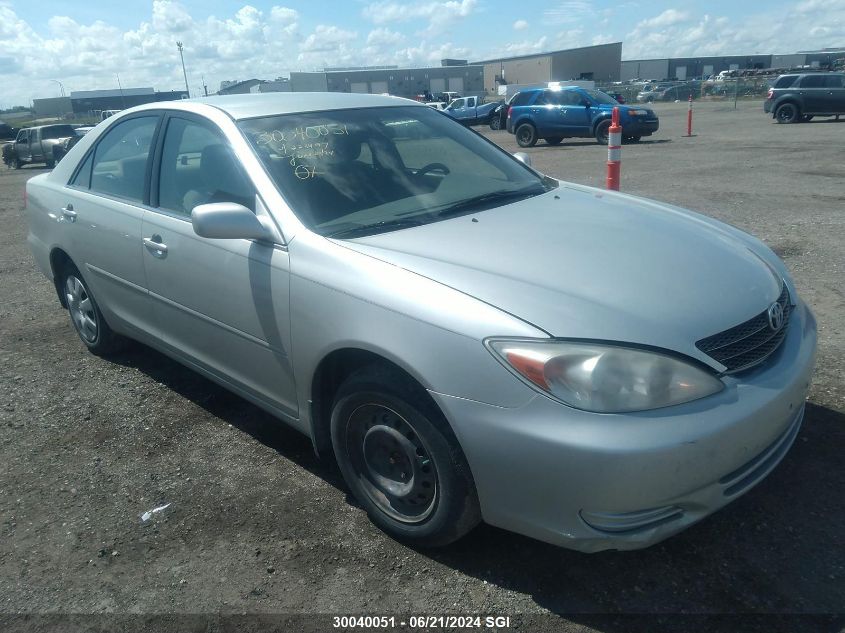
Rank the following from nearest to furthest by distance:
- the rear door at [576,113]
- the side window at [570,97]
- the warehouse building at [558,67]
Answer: the rear door at [576,113] → the side window at [570,97] → the warehouse building at [558,67]

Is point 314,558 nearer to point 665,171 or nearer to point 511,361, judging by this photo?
point 511,361

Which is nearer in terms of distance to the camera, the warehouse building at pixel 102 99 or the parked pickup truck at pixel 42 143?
the parked pickup truck at pixel 42 143

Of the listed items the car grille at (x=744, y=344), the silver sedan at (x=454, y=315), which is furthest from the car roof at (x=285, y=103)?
the car grille at (x=744, y=344)

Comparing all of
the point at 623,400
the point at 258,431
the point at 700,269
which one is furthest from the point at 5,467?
the point at 700,269

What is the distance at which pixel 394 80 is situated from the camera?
190ft

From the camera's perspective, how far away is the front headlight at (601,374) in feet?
6.94

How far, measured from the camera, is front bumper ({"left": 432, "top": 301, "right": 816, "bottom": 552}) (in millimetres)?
2068

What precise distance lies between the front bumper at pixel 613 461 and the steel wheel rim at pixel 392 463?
0.28 m

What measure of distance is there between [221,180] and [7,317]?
3.74 m

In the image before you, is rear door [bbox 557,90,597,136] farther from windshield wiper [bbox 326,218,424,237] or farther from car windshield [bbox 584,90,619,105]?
windshield wiper [bbox 326,218,424,237]

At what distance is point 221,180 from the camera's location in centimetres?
330

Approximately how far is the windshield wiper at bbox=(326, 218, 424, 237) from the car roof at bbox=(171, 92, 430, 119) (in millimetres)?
938

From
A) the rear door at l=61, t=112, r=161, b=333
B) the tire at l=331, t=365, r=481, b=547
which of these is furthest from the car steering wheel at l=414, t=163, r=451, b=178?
the rear door at l=61, t=112, r=161, b=333

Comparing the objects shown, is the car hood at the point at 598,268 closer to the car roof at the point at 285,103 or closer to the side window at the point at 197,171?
the side window at the point at 197,171
